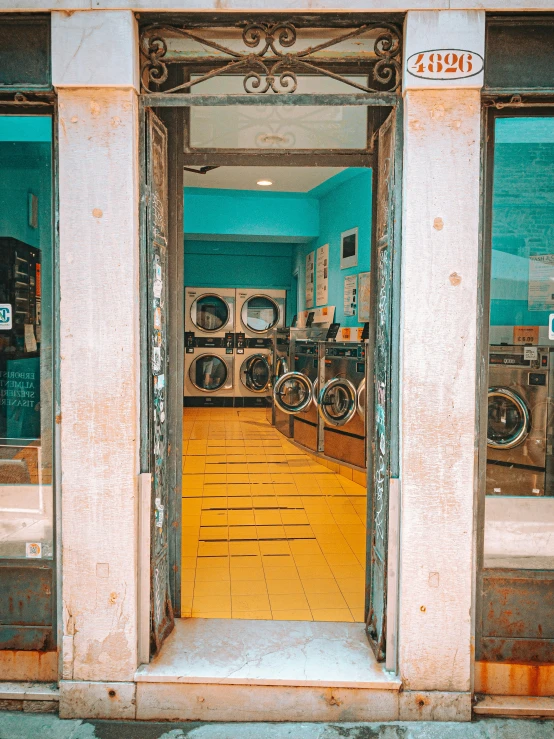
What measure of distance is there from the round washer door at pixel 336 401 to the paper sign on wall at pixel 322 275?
7.64ft

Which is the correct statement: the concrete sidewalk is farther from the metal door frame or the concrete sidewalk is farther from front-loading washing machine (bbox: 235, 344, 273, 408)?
front-loading washing machine (bbox: 235, 344, 273, 408)

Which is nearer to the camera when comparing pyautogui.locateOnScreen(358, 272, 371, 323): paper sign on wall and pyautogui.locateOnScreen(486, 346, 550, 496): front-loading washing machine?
pyautogui.locateOnScreen(486, 346, 550, 496): front-loading washing machine

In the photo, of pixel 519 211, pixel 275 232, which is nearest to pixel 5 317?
pixel 519 211

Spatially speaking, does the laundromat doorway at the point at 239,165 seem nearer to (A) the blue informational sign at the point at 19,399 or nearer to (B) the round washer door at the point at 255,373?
(A) the blue informational sign at the point at 19,399

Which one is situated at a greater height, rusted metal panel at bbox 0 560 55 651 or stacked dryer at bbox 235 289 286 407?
stacked dryer at bbox 235 289 286 407

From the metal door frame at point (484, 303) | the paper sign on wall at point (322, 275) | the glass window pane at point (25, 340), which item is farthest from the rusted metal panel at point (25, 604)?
the paper sign on wall at point (322, 275)

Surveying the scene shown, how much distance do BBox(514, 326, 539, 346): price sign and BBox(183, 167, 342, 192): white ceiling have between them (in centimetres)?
478

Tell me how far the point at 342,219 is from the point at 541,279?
17.9 feet

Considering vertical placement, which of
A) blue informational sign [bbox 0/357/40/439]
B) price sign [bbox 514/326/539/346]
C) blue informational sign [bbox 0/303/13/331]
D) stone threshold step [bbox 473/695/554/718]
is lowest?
stone threshold step [bbox 473/695/554/718]

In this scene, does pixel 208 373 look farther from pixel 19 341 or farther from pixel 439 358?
pixel 439 358

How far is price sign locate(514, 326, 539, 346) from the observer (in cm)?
299

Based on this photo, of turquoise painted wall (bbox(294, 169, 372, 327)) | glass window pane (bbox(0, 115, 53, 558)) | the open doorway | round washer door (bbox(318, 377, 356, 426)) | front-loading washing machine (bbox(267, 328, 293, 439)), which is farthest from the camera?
front-loading washing machine (bbox(267, 328, 293, 439))

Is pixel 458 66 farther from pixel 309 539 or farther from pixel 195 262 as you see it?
pixel 195 262

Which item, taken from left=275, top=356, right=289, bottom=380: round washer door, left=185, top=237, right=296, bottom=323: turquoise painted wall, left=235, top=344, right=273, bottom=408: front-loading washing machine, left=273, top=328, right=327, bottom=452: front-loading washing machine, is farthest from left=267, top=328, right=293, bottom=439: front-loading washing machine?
left=185, top=237, right=296, bottom=323: turquoise painted wall
